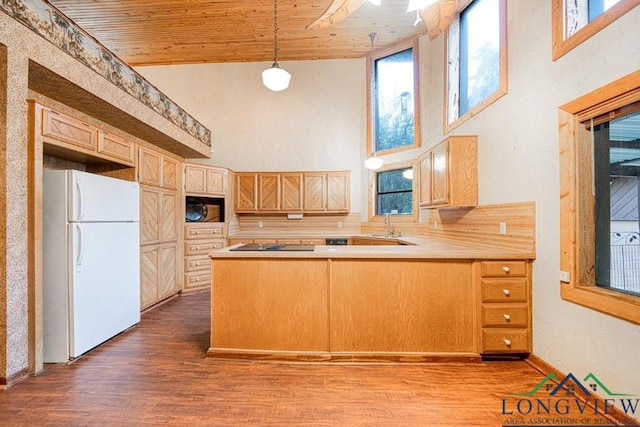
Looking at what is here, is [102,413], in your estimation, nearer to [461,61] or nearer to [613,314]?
[613,314]

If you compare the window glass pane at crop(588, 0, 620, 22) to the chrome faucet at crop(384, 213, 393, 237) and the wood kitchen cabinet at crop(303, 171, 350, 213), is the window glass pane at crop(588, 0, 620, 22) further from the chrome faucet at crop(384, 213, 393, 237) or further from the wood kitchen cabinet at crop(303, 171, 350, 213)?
the wood kitchen cabinet at crop(303, 171, 350, 213)

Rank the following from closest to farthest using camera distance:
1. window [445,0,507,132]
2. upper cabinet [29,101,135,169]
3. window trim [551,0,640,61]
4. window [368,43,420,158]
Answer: window trim [551,0,640,61], upper cabinet [29,101,135,169], window [445,0,507,132], window [368,43,420,158]

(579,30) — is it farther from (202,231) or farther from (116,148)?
(202,231)

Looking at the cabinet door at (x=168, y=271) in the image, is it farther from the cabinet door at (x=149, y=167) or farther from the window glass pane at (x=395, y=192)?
the window glass pane at (x=395, y=192)

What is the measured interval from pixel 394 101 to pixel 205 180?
11.6 ft

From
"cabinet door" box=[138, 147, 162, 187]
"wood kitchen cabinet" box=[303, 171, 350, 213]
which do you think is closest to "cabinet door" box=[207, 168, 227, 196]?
"cabinet door" box=[138, 147, 162, 187]

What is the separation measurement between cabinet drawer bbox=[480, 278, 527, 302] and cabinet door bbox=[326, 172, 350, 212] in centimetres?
330

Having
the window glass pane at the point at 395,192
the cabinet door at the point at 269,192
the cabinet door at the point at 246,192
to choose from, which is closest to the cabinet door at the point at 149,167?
the cabinet door at the point at 246,192

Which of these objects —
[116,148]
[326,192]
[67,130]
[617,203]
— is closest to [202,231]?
[116,148]

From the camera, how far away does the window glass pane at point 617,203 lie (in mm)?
1757

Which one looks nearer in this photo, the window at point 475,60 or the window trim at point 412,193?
the window at point 475,60

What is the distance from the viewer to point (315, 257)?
98.9 inches

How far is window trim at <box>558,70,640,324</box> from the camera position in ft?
6.38

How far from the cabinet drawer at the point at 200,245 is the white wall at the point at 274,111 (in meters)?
1.64
